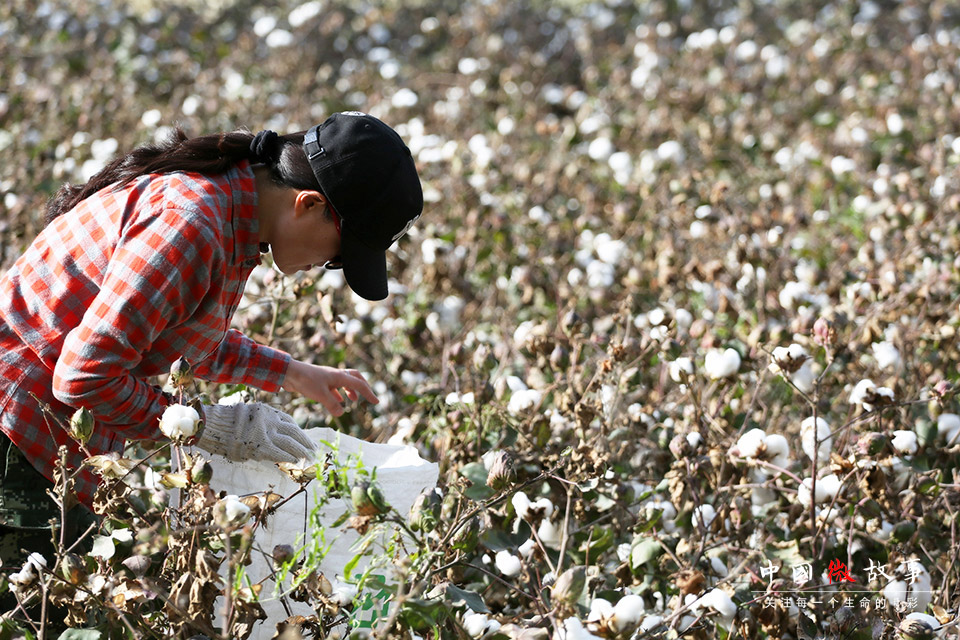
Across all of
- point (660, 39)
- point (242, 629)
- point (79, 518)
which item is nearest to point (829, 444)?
point (242, 629)

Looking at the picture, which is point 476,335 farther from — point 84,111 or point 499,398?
point 84,111

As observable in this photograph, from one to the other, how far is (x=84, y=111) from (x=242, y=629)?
3.06 metres

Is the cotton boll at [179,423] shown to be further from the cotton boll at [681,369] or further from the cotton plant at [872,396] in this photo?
the cotton plant at [872,396]

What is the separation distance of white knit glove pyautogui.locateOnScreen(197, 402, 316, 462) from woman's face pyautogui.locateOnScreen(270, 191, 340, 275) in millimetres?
222

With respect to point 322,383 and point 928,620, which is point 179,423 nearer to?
point 322,383

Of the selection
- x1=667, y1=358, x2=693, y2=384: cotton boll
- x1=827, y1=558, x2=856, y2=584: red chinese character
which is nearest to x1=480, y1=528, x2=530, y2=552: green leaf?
x1=667, y1=358, x2=693, y2=384: cotton boll

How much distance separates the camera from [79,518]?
4.99 ft

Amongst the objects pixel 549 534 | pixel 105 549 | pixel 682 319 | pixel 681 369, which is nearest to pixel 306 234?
pixel 105 549

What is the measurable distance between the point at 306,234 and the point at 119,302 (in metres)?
0.28

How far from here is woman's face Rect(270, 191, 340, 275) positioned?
1.40 m

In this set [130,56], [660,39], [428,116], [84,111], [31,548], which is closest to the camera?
[31,548]

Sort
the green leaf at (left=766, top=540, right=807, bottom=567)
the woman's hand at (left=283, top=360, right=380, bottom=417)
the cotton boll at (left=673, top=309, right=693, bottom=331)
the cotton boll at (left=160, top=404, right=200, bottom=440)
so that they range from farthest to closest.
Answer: the cotton boll at (left=673, top=309, right=693, bottom=331), the green leaf at (left=766, top=540, right=807, bottom=567), the woman's hand at (left=283, top=360, right=380, bottom=417), the cotton boll at (left=160, top=404, right=200, bottom=440)

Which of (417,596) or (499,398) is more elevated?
(417,596)

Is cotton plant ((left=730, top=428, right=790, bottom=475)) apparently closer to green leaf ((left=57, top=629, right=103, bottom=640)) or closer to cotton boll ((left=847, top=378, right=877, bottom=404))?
cotton boll ((left=847, top=378, right=877, bottom=404))
